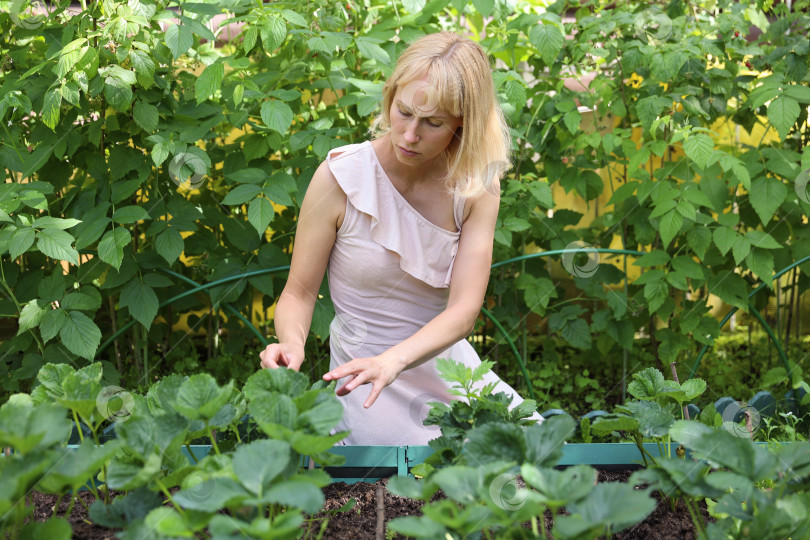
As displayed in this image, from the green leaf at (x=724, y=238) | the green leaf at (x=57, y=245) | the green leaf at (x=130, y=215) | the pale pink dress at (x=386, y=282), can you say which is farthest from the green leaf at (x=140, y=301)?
the green leaf at (x=724, y=238)

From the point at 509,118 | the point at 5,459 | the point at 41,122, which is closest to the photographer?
the point at 5,459

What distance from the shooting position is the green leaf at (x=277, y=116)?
196 centimetres

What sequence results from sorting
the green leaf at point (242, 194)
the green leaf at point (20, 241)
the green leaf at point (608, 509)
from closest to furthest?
1. the green leaf at point (608, 509)
2. the green leaf at point (20, 241)
3. the green leaf at point (242, 194)

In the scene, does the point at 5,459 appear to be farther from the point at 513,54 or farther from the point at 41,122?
the point at 513,54

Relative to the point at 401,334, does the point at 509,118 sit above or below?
above

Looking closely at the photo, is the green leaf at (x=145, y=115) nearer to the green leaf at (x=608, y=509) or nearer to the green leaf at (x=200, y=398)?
the green leaf at (x=200, y=398)

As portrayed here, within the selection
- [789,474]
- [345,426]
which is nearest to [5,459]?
[789,474]

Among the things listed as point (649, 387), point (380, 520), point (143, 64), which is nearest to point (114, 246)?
point (143, 64)

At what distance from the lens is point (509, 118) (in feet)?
7.57

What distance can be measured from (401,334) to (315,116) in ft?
2.93

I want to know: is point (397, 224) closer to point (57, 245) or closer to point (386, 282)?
point (386, 282)

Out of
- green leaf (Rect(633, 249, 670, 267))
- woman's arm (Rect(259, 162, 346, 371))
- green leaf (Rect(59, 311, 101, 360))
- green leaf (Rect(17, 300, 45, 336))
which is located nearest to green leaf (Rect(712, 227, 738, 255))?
green leaf (Rect(633, 249, 670, 267))

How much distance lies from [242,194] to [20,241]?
55 cm

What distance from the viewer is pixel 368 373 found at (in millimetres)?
1241
